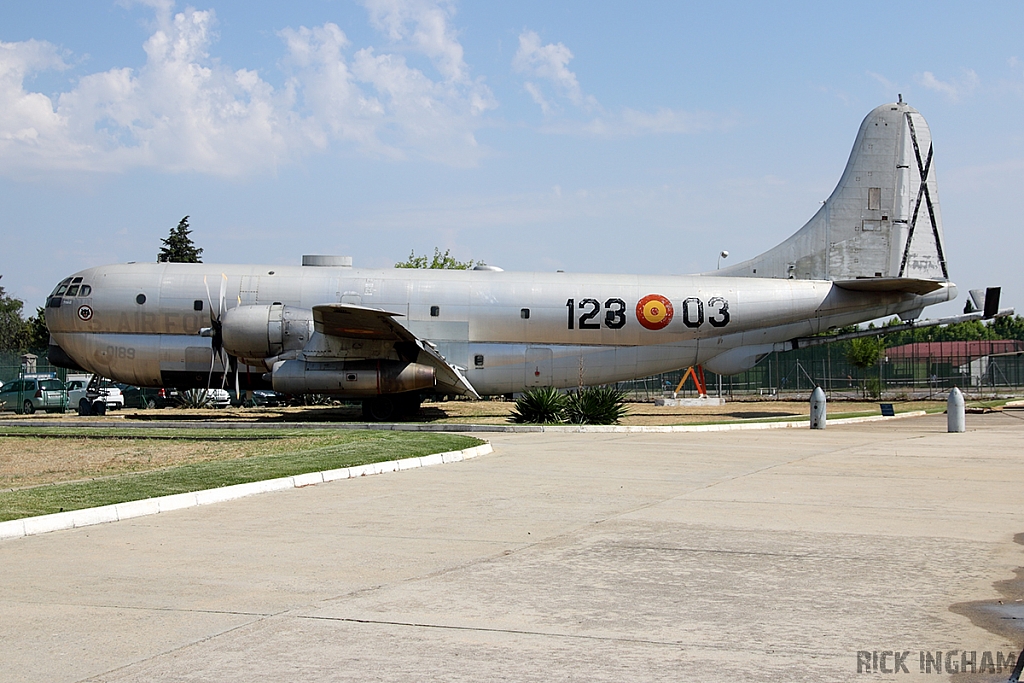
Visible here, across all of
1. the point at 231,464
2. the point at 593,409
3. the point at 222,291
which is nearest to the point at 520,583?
the point at 231,464

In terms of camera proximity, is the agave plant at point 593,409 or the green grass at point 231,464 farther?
the agave plant at point 593,409

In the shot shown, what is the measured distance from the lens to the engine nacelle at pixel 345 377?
26297mm

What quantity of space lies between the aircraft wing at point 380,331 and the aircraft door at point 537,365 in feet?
5.64

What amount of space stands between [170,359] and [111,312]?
7.49 feet

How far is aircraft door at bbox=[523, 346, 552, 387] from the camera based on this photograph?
29.1m

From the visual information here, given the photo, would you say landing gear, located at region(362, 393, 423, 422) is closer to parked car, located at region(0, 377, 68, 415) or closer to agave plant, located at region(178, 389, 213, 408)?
agave plant, located at region(178, 389, 213, 408)

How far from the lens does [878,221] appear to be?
101 ft

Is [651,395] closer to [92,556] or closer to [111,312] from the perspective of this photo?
[111,312]

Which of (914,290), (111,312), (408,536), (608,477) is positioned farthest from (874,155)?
(408,536)

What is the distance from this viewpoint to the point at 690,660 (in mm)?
5121

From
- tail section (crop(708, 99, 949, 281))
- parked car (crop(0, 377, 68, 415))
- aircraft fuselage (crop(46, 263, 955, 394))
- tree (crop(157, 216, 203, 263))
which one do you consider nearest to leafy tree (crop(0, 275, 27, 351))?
tree (crop(157, 216, 203, 263))

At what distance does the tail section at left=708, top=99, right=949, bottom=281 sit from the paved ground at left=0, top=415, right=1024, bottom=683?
60.7ft

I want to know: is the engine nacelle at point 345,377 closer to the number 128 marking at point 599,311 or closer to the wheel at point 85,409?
the number 128 marking at point 599,311

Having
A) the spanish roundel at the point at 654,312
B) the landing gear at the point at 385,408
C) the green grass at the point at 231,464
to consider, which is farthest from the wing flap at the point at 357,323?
the spanish roundel at the point at 654,312
